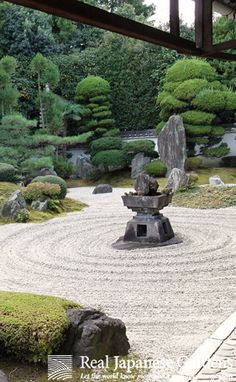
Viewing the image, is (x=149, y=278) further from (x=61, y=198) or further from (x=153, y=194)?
(x=61, y=198)

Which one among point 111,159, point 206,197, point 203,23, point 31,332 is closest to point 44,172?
point 111,159

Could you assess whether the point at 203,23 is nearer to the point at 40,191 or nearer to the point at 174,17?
the point at 174,17

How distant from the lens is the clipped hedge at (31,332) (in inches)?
139

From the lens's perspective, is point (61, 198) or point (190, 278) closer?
point (190, 278)

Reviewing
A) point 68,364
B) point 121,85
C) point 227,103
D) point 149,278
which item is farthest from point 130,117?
point 68,364

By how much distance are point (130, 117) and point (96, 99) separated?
→ 2.79 metres

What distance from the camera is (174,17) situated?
4273mm

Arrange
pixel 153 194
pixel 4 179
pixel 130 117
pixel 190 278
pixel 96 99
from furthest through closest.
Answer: pixel 130 117
pixel 96 99
pixel 4 179
pixel 153 194
pixel 190 278

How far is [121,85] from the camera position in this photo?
25.9 metres

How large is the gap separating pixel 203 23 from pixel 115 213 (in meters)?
8.95

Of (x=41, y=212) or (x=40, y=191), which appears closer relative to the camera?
(x=41, y=212)

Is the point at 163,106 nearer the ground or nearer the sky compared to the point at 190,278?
nearer the sky

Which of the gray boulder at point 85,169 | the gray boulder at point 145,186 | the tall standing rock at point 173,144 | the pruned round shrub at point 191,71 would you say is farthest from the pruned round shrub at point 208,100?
the gray boulder at point 145,186

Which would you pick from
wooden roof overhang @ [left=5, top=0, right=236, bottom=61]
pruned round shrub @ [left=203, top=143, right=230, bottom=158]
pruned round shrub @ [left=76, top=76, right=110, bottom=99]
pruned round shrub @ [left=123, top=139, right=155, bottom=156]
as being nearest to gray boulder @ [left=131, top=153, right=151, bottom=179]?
pruned round shrub @ [left=123, top=139, right=155, bottom=156]
